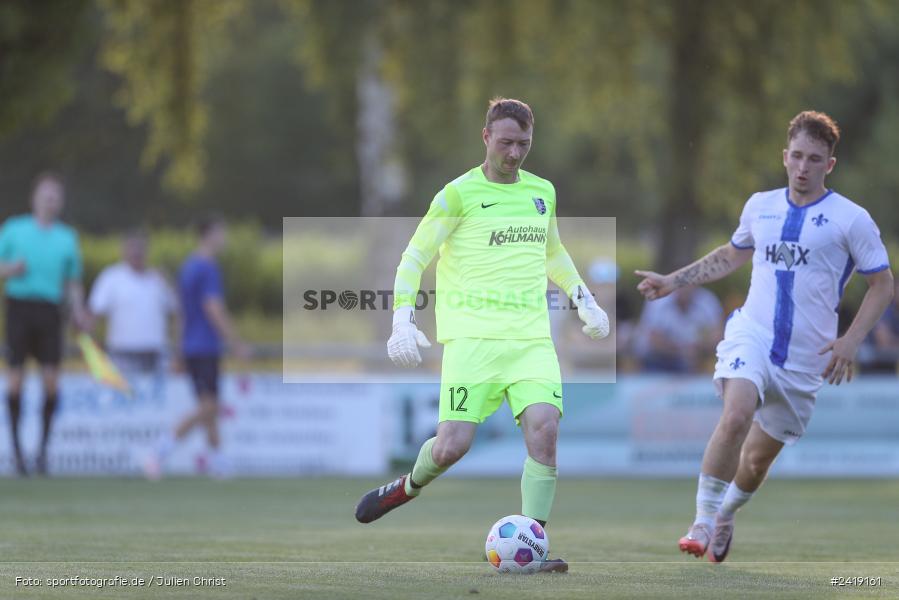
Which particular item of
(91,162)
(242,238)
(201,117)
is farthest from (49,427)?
(91,162)

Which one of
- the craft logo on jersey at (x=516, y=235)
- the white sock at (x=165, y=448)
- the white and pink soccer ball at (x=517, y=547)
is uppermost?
the craft logo on jersey at (x=516, y=235)

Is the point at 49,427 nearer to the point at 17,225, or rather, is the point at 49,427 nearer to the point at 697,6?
the point at 17,225

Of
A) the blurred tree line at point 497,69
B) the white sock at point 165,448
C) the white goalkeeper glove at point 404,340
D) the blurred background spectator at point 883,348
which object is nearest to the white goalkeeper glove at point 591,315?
the white goalkeeper glove at point 404,340

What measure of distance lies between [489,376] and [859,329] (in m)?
2.04

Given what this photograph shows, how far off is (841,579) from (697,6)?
547 inches

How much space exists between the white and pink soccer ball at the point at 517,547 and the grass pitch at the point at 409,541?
106 mm

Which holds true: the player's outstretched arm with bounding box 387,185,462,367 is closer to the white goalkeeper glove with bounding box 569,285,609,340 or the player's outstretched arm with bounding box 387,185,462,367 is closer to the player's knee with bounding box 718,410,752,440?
the white goalkeeper glove with bounding box 569,285,609,340

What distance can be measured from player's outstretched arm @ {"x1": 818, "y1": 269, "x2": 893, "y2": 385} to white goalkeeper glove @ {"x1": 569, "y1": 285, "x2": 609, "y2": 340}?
4.00ft

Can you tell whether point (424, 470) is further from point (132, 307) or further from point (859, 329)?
point (132, 307)

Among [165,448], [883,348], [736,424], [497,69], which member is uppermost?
[497,69]

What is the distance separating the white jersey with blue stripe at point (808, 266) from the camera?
8133mm

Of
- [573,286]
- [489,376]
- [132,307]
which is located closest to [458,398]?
[489,376]

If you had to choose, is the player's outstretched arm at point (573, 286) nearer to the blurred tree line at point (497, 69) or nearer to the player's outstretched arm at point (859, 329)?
the player's outstretched arm at point (859, 329)

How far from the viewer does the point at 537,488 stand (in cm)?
752
